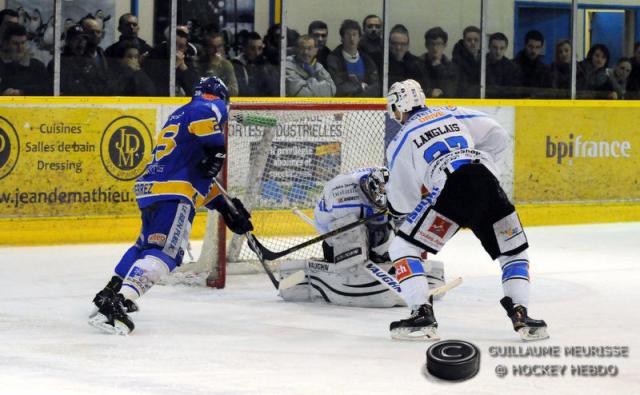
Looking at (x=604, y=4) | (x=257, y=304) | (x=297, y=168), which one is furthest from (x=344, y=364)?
(x=604, y=4)

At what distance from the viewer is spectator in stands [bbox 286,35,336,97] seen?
30.8 ft

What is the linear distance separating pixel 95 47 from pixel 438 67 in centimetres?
272

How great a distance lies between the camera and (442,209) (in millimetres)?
5422

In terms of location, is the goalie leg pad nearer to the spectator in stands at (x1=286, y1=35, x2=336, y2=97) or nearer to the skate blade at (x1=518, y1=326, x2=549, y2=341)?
the skate blade at (x1=518, y1=326, x2=549, y2=341)

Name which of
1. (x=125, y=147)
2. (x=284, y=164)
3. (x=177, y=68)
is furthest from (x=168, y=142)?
(x=177, y=68)

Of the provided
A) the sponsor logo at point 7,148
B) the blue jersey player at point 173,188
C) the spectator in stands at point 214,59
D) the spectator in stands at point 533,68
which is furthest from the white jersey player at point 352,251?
the spectator in stands at point 533,68

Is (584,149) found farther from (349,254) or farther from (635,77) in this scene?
(349,254)

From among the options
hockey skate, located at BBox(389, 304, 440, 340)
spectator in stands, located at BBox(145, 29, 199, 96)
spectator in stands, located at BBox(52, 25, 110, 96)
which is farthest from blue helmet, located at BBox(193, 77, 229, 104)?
spectator in stands, located at BBox(145, 29, 199, 96)

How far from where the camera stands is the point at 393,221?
21.7ft

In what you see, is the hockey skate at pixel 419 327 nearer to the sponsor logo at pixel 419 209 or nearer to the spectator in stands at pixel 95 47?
the sponsor logo at pixel 419 209

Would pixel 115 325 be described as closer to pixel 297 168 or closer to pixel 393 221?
pixel 393 221

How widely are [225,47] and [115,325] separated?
12.9 feet

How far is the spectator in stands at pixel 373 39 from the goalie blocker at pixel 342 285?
11.2 feet

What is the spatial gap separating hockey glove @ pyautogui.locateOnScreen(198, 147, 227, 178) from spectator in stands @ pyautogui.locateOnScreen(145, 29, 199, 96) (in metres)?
3.08
